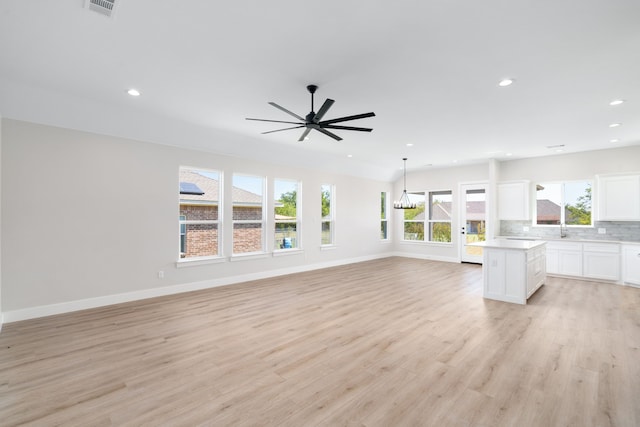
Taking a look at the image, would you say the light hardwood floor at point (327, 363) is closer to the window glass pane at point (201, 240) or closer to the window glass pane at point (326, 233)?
the window glass pane at point (201, 240)

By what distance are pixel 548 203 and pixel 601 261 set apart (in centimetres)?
177

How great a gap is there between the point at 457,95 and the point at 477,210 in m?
5.82

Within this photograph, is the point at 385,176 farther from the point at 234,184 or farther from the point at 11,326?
the point at 11,326

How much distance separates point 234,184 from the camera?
20.1 feet

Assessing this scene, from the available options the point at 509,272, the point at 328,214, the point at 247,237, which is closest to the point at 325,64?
the point at 247,237

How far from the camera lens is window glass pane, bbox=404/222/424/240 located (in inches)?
384

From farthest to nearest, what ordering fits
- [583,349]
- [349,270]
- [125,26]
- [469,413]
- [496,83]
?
1. [349,270]
2. [496,83]
3. [583,349]
4. [125,26]
5. [469,413]

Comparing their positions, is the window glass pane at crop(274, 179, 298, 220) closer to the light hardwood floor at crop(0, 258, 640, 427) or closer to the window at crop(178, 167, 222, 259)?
the window at crop(178, 167, 222, 259)

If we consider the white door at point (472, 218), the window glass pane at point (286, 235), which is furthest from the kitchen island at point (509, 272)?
the window glass pane at point (286, 235)

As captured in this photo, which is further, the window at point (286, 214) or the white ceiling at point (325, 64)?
the window at point (286, 214)

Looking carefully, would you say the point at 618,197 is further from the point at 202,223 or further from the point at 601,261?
the point at 202,223

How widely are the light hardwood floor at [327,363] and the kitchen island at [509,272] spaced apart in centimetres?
22

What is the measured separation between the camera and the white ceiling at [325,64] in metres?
2.27

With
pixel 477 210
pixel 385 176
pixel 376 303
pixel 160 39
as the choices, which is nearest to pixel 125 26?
pixel 160 39
